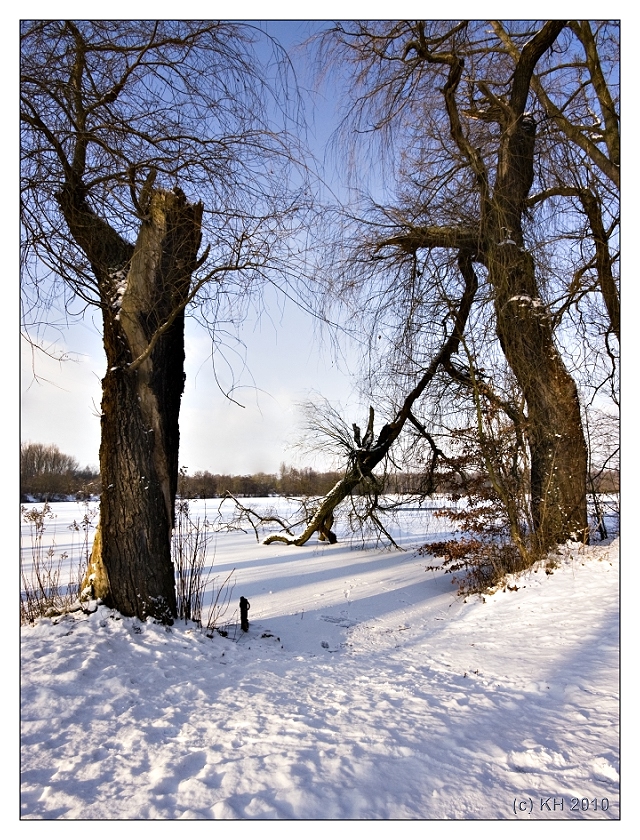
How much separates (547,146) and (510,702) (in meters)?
5.28

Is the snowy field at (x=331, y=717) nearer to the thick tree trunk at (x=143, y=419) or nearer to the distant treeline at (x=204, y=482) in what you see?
the thick tree trunk at (x=143, y=419)

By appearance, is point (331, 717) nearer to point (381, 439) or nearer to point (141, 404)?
point (141, 404)

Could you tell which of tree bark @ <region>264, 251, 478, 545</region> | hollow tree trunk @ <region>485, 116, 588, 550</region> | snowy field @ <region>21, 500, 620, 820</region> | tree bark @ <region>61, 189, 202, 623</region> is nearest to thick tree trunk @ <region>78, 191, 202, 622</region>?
tree bark @ <region>61, 189, 202, 623</region>

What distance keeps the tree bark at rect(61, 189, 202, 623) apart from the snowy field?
326 millimetres

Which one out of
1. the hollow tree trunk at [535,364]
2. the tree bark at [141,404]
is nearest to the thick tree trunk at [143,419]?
the tree bark at [141,404]

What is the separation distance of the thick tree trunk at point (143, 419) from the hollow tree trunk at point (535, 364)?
11.8 ft

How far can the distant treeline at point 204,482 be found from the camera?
2.98m

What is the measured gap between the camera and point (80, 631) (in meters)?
3.30

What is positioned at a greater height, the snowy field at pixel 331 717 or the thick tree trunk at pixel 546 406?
the thick tree trunk at pixel 546 406

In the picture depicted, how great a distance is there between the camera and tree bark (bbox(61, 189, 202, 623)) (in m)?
3.77

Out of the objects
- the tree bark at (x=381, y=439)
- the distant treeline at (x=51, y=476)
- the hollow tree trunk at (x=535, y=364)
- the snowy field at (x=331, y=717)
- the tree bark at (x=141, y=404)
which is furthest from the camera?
the tree bark at (x=381, y=439)

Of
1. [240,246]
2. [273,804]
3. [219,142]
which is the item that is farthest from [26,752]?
[219,142]

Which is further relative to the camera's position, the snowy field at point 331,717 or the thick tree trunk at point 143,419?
the thick tree trunk at point 143,419

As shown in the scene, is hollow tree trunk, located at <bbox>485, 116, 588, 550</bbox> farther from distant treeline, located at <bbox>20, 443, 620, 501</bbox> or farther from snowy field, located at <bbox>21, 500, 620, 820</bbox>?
snowy field, located at <bbox>21, 500, 620, 820</bbox>
